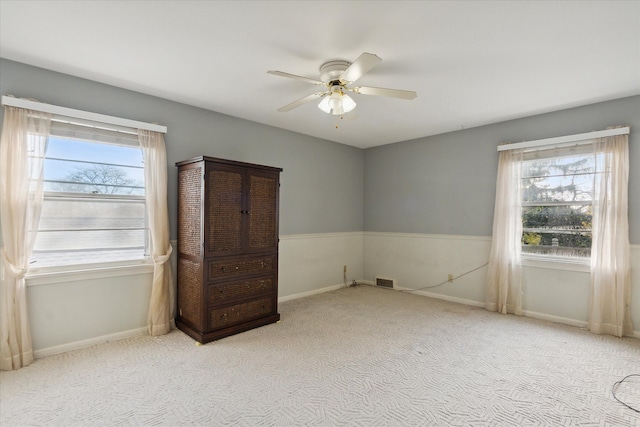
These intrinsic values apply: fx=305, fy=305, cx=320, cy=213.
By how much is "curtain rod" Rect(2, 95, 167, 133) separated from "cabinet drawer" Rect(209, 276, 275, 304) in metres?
1.77

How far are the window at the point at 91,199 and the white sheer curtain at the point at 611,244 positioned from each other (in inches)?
191

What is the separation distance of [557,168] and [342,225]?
3.08 metres

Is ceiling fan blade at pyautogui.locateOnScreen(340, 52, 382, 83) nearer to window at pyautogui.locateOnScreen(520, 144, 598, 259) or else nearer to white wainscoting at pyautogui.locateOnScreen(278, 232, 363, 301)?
white wainscoting at pyautogui.locateOnScreen(278, 232, 363, 301)

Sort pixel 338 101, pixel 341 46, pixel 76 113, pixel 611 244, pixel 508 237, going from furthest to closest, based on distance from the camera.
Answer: pixel 508 237 < pixel 611 244 < pixel 76 113 < pixel 338 101 < pixel 341 46

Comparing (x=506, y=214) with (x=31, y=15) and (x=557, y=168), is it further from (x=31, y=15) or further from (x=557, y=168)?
(x=31, y=15)

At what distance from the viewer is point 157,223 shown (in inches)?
125

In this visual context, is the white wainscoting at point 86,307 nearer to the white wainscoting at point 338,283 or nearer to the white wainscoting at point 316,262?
the white wainscoting at point 338,283

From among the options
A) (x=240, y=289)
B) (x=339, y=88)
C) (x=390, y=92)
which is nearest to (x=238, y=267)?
(x=240, y=289)

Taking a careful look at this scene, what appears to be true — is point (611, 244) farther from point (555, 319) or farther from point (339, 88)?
point (339, 88)

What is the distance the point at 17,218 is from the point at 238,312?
203cm

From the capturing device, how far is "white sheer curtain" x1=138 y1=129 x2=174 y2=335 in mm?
3137

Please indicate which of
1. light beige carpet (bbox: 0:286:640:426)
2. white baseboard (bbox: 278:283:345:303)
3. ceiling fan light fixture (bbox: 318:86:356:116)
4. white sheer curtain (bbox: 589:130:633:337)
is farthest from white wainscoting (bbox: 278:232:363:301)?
white sheer curtain (bbox: 589:130:633:337)

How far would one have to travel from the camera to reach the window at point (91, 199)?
2.72 meters

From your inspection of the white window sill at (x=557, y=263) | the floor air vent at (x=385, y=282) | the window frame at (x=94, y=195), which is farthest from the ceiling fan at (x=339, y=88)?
the floor air vent at (x=385, y=282)
